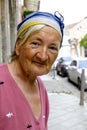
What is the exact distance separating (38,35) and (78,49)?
74.0m

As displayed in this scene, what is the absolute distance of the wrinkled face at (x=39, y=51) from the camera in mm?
1695

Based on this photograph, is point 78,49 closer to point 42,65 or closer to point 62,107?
point 62,107

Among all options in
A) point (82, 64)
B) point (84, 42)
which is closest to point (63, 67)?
point (82, 64)

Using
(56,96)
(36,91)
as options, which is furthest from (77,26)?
(36,91)

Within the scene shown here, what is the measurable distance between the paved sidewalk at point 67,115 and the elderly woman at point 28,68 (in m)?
6.34

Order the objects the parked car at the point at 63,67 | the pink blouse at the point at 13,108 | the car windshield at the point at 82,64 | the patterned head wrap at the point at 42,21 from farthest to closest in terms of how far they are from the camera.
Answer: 1. the parked car at the point at 63,67
2. the car windshield at the point at 82,64
3. the patterned head wrap at the point at 42,21
4. the pink blouse at the point at 13,108

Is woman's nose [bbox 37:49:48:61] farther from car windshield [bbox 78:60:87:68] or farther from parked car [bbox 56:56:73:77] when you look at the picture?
parked car [bbox 56:56:73:77]

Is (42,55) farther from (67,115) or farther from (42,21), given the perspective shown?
(67,115)

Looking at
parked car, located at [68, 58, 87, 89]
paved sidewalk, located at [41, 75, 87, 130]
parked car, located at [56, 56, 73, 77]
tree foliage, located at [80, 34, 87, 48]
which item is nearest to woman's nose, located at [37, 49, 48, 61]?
paved sidewalk, located at [41, 75, 87, 130]

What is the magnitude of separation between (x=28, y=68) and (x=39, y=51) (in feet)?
0.34

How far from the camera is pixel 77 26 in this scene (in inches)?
3145

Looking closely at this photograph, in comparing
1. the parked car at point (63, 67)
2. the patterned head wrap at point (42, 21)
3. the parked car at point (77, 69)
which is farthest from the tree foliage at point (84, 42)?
the patterned head wrap at point (42, 21)

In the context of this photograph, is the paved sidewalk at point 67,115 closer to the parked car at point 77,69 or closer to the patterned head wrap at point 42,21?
the parked car at point 77,69

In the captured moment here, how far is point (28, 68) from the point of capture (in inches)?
68.4
